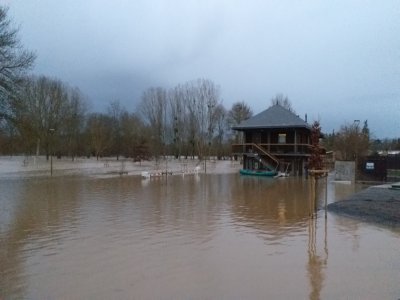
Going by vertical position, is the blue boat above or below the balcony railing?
below

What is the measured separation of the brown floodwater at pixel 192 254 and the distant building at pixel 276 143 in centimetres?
2487

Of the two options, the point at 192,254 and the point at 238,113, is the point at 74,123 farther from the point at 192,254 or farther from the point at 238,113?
the point at 192,254

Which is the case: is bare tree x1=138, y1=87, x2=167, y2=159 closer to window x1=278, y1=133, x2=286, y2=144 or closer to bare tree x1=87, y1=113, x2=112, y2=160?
bare tree x1=87, y1=113, x2=112, y2=160

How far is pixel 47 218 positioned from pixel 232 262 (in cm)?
813

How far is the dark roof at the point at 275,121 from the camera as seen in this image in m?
40.5

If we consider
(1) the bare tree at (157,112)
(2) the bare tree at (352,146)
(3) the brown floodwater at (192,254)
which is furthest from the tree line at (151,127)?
(3) the brown floodwater at (192,254)

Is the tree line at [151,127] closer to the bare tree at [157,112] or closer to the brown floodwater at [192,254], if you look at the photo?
the bare tree at [157,112]

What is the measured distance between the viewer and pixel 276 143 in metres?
42.2

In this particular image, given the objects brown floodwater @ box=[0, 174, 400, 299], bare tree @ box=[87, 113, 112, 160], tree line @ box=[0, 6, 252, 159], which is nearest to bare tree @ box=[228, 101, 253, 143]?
tree line @ box=[0, 6, 252, 159]

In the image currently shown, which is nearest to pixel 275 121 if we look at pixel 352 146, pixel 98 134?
pixel 352 146

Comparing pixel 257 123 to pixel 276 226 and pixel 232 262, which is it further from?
pixel 232 262

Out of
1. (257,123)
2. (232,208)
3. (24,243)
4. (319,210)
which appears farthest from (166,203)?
(257,123)

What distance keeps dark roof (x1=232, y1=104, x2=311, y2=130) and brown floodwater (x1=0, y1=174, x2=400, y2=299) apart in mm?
24682

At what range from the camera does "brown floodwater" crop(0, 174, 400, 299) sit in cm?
707
